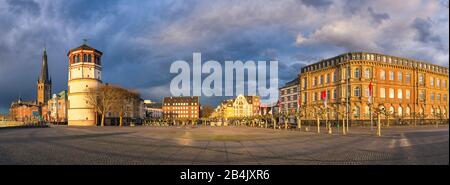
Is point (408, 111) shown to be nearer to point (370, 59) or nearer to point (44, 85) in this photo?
point (370, 59)

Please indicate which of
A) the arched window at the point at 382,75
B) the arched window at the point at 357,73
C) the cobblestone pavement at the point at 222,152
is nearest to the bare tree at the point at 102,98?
the cobblestone pavement at the point at 222,152

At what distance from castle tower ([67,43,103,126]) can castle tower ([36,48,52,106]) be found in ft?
388

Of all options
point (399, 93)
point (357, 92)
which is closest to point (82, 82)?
point (357, 92)

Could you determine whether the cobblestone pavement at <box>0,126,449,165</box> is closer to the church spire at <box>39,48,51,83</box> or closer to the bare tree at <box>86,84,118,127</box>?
the bare tree at <box>86,84,118,127</box>

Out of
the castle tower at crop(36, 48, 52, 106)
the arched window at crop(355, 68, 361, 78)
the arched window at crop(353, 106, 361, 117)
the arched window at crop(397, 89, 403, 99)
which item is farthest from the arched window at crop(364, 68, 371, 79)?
the castle tower at crop(36, 48, 52, 106)

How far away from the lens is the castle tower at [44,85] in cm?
18588

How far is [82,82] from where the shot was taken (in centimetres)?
8256

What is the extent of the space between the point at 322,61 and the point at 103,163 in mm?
89933

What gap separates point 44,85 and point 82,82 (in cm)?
12842

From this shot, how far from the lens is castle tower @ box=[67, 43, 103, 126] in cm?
8231

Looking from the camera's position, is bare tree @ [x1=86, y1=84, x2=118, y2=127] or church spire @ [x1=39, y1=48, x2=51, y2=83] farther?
church spire @ [x1=39, y1=48, x2=51, y2=83]

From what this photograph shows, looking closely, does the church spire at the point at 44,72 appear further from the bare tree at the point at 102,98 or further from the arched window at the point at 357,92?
the arched window at the point at 357,92

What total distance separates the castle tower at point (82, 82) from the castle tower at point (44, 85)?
11822cm
